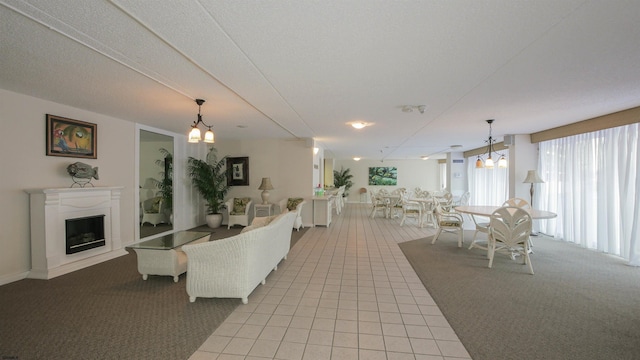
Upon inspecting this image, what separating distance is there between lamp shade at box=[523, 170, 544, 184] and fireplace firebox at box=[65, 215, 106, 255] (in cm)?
845

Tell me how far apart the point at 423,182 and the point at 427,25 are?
44.2 feet

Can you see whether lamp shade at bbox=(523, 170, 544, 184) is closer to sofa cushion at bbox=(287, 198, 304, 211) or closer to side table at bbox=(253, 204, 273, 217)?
sofa cushion at bbox=(287, 198, 304, 211)

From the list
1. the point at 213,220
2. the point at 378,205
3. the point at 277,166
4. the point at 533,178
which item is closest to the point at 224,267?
the point at 213,220

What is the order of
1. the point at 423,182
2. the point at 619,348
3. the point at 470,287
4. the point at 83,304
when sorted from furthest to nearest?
the point at 423,182 → the point at 470,287 → the point at 83,304 → the point at 619,348

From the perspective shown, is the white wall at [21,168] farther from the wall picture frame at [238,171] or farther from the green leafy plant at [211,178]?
the wall picture frame at [238,171]

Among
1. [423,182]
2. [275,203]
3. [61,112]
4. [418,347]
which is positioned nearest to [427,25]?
[418,347]

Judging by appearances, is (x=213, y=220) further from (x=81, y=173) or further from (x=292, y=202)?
(x=81, y=173)

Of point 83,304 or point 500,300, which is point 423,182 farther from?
point 83,304

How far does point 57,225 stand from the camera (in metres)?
3.64

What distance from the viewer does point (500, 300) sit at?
292 centimetres

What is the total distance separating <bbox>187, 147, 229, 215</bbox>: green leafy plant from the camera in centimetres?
683

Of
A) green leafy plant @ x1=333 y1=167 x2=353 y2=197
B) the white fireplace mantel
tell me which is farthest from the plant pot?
green leafy plant @ x1=333 y1=167 x2=353 y2=197

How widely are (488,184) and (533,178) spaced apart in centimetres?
345

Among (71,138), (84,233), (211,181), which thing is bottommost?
(84,233)
